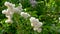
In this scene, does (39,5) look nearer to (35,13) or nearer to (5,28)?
(35,13)

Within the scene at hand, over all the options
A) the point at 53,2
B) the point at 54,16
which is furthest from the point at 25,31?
the point at 53,2

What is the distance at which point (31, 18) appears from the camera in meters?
1.41

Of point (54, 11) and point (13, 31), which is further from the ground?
point (54, 11)

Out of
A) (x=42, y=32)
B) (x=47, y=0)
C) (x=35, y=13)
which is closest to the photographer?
(x=42, y=32)

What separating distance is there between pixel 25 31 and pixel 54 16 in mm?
380

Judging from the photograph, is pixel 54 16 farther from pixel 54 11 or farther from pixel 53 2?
pixel 53 2

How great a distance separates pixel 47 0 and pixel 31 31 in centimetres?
73

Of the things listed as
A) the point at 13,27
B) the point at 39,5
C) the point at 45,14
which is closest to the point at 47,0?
the point at 39,5

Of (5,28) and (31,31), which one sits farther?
(5,28)

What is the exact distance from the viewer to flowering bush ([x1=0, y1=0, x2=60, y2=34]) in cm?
156

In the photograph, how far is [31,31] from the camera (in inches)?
66.4

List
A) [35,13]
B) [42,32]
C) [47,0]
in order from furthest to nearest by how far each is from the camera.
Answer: [47,0] < [35,13] < [42,32]

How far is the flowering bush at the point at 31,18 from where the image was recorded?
1.56 meters

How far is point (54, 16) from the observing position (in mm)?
1940
